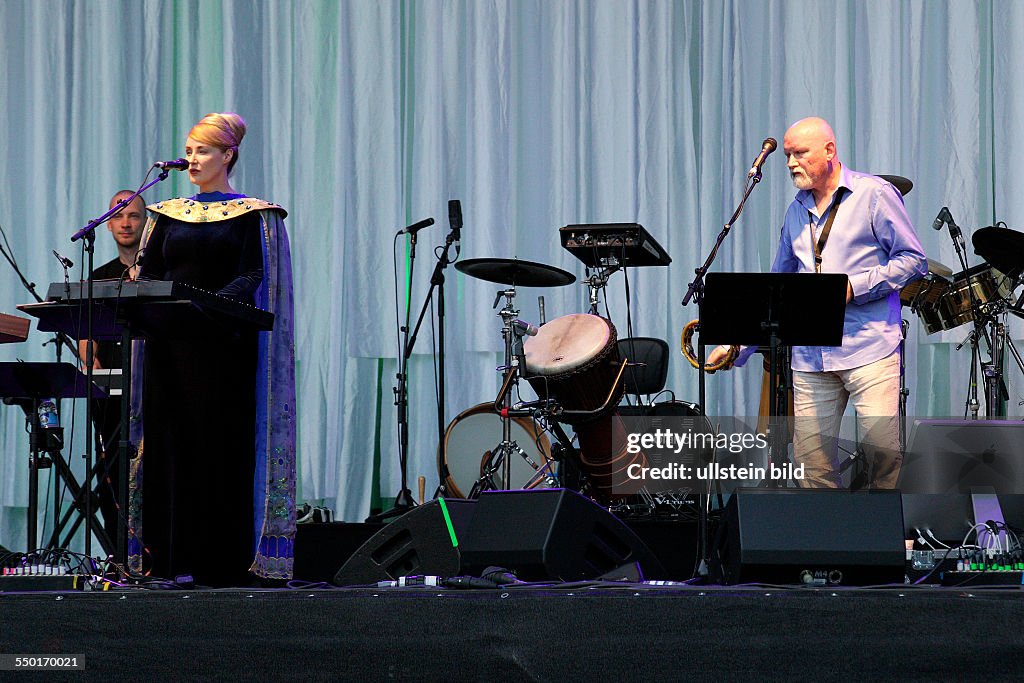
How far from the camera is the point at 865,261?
4191 millimetres

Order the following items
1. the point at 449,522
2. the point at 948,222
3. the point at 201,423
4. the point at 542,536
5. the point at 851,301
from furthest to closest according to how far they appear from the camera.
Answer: the point at 948,222 → the point at 851,301 → the point at 201,423 → the point at 449,522 → the point at 542,536

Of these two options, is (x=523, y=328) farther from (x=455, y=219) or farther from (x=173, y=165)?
(x=173, y=165)

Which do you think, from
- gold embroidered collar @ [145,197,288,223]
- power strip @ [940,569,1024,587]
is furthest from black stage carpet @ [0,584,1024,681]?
gold embroidered collar @ [145,197,288,223]

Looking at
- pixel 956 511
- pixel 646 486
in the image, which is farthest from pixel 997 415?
pixel 646 486

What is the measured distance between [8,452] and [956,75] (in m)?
5.13

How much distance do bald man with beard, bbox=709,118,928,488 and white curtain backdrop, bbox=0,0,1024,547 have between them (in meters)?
1.70

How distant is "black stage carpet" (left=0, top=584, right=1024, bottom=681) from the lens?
2.19 meters

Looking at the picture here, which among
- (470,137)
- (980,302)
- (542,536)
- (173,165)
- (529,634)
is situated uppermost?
(470,137)

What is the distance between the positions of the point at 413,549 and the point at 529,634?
965 millimetres

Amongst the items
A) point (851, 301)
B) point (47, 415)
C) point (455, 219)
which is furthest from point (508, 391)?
point (47, 415)

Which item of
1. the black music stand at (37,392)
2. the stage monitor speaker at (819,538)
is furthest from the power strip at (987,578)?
the black music stand at (37,392)

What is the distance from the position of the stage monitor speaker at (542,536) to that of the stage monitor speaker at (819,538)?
0.36 meters

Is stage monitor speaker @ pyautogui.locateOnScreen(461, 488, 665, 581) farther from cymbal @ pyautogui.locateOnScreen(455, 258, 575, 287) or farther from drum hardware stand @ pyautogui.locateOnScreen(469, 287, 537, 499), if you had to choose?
cymbal @ pyautogui.locateOnScreen(455, 258, 575, 287)

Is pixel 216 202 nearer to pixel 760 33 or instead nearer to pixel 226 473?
pixel 226 473
